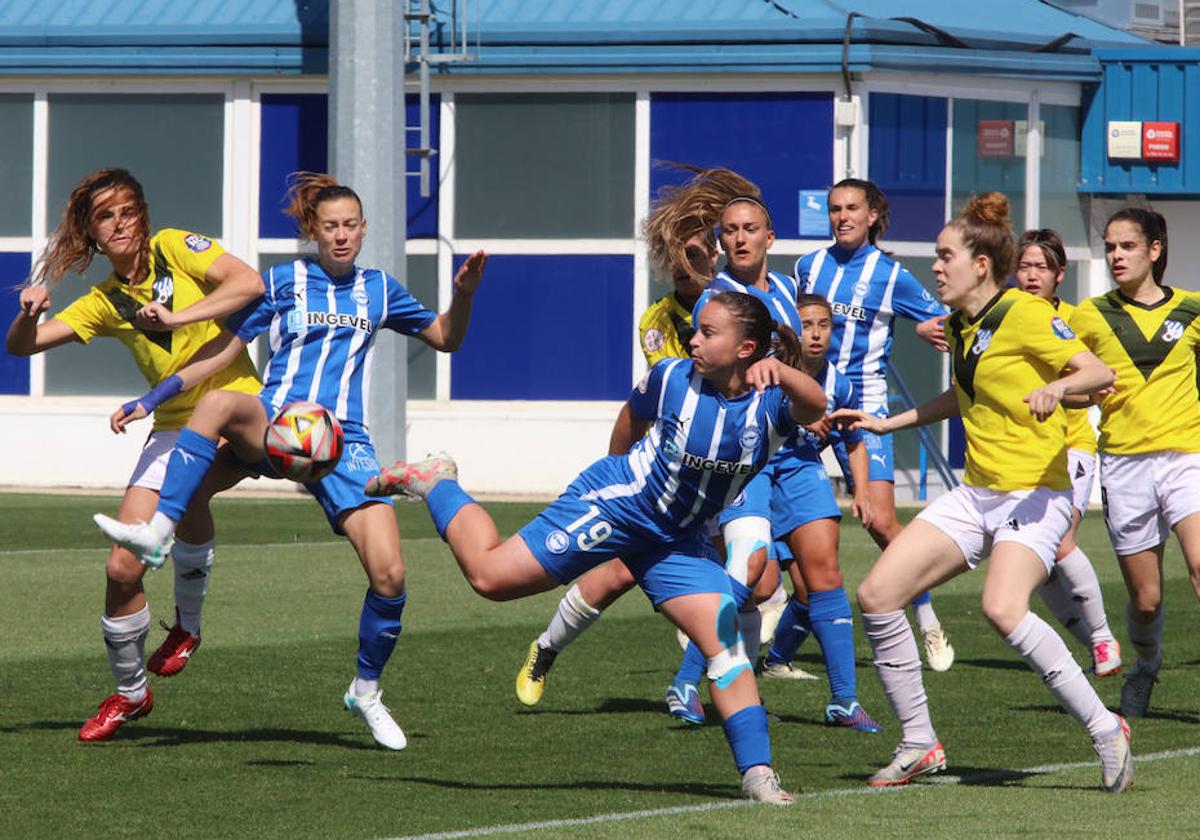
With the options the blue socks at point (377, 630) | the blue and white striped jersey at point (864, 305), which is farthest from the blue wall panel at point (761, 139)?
the blue socks at point (377, 630)

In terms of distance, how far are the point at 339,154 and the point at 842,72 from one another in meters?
5.13

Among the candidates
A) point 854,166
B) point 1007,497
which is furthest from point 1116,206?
point 1007,497

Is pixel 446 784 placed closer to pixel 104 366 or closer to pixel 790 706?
pixel 790 706

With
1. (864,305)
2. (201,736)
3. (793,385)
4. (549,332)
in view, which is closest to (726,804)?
(793,385)

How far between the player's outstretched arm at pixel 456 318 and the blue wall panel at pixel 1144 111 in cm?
1649

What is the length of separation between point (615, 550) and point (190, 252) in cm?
249

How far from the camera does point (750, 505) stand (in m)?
8.90

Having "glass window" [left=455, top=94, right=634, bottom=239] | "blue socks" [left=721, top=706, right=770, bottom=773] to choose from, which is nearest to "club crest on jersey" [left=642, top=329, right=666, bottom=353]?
"blue socks" [left=721, top=706, right=770, bottom=773]

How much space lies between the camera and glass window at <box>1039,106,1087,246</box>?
954 inches

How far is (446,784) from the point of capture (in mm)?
7578

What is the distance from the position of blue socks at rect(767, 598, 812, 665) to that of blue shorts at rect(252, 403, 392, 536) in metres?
2.43

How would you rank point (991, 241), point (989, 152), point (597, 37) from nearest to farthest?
point (991, 241) → point (597, 37) → point (989, 152)

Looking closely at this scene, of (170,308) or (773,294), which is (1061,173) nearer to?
(773,294)

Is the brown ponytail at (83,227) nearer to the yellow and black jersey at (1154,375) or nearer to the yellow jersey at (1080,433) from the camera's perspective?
the yellow and black jersey at (1154,375)
